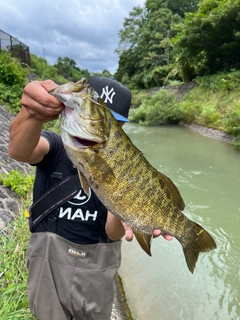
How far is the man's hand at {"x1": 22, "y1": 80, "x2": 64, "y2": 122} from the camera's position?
1278mm

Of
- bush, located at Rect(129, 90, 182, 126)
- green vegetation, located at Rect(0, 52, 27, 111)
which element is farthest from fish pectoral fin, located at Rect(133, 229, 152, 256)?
bush, located at Rect(129, 90, 182, 126)

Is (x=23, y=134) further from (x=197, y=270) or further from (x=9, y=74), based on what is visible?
(x=9, y=74)

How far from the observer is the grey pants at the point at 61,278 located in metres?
1.97

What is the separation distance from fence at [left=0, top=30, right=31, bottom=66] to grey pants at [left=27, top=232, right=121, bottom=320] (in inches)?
604

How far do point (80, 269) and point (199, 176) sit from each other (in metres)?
6.70

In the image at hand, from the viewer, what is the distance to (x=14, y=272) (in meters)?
2.82

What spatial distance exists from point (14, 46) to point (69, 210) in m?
18.2

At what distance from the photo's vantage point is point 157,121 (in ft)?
63.7

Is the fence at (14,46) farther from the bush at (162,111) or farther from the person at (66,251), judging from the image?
the person at (66,251)

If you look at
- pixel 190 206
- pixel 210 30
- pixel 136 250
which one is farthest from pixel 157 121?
pixel 136 250

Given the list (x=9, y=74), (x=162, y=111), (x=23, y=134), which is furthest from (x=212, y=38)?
(x=23, y=134)

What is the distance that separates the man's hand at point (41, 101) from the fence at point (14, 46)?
1555 centimetres

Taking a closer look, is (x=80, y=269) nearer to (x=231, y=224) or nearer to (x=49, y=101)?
(x=49, y=101)

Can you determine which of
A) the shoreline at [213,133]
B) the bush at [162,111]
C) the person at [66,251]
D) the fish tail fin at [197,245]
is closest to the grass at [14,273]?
the person at [66,251]
